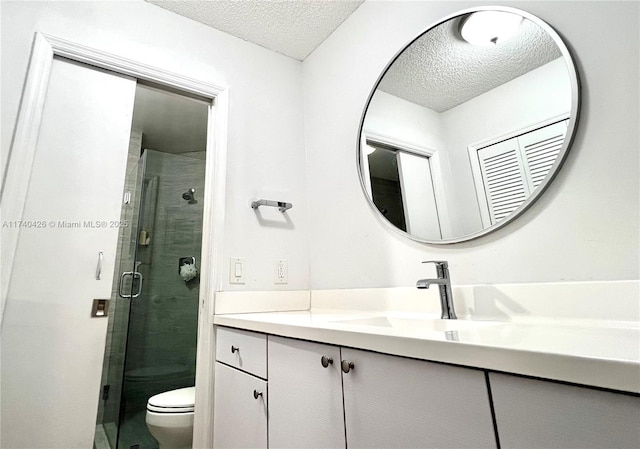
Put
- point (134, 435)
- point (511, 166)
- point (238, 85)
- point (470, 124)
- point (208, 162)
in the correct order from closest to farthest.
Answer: point (511, 166), point (470, 124), point (208, 162), point (238, 85), point (134, 435)

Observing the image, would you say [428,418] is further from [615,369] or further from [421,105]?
[421,105]

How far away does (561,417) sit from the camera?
40 cm

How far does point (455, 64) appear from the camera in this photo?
1171 mm

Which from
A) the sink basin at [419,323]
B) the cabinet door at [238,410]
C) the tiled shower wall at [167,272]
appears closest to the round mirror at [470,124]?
the sink basin at [419,323]

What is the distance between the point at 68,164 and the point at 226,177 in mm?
638

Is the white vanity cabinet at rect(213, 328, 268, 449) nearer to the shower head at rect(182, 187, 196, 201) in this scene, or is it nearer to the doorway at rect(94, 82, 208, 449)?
the doorway at rect(94, 82, 208, 449)

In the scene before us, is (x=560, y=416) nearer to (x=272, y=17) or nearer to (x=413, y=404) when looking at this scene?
(x=413, y=404)

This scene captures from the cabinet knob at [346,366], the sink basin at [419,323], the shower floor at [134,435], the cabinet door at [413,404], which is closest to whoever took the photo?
the cabinet door at [413,404]

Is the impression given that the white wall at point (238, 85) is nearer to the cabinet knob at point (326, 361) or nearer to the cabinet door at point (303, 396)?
the cabinet door at point (303, 396)

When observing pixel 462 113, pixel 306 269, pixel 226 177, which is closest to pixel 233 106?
pixel 226 177

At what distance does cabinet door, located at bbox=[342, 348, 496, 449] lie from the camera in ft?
1.59

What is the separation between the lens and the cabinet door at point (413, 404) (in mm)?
485

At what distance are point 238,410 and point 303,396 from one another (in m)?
0.45

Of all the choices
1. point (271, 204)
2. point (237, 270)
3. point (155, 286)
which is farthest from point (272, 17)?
point (155, 286)
